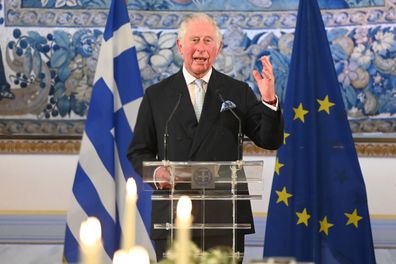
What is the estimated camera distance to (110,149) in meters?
5.04

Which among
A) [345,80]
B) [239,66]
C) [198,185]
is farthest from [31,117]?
[198,185]

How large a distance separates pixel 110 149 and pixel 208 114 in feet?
5.09

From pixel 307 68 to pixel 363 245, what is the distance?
47.9 inches

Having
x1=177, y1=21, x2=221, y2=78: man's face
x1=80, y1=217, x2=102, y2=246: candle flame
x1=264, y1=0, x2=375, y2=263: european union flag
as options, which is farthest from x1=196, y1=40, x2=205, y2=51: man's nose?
x1=80, y1=217, x2=102, y2=246: candle flame

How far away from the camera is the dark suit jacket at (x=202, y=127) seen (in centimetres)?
354

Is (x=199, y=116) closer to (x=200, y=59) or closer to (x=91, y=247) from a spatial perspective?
(x=200, y=59)

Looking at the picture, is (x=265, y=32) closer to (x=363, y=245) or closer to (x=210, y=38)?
(x=363, y=245)

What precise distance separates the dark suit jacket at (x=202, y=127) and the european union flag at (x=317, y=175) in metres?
1.18

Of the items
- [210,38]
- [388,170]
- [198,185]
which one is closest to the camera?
[198,185]

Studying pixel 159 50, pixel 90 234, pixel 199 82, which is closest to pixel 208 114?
pixel 199 82

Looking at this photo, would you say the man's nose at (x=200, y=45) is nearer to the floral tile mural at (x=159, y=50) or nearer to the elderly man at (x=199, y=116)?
the elderly man at (x=199, y=116)

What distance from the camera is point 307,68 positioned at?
4938 millimetres

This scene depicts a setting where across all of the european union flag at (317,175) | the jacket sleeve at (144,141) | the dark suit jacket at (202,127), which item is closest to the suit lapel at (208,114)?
the dark suit jacket at (202,127)

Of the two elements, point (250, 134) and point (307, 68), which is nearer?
point (250, 134)
